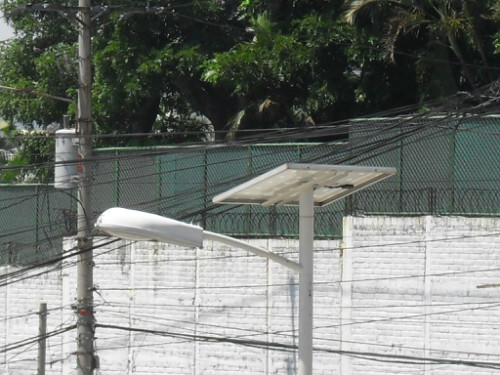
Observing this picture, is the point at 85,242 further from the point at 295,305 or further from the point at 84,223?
the point at 295,305

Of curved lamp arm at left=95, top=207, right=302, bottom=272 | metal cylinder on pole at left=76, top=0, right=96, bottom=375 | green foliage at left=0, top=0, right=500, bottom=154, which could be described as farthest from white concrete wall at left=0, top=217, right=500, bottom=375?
curved lamp arm at left=95, top=207, right=302, bottom=272

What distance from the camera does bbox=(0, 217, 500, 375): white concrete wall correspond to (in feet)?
50.0

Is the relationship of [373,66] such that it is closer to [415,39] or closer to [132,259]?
[415,39]

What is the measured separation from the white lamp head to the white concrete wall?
662cm

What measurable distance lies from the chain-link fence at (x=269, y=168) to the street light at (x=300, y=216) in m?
3.17

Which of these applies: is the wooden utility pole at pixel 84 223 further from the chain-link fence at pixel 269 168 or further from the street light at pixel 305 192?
the street light at pixel 305 192

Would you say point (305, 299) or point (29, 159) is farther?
point (29, 159)

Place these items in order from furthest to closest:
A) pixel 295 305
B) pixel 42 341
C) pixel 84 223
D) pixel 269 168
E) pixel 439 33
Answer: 1. pixel 439 33
2. pixel 42 341
3. pixel 269 168
4. pixel 295 305
5. pixel 84 223

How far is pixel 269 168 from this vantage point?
17.5m

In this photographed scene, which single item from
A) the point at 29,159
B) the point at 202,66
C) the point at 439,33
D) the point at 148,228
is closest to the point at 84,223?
the point at 148,228

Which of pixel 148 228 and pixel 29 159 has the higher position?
pixel 29 159

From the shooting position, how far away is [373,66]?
21.4 meters

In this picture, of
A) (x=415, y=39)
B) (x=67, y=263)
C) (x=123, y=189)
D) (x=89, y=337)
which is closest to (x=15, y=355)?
(x=67, y=263)

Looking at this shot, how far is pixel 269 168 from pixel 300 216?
705 cm
